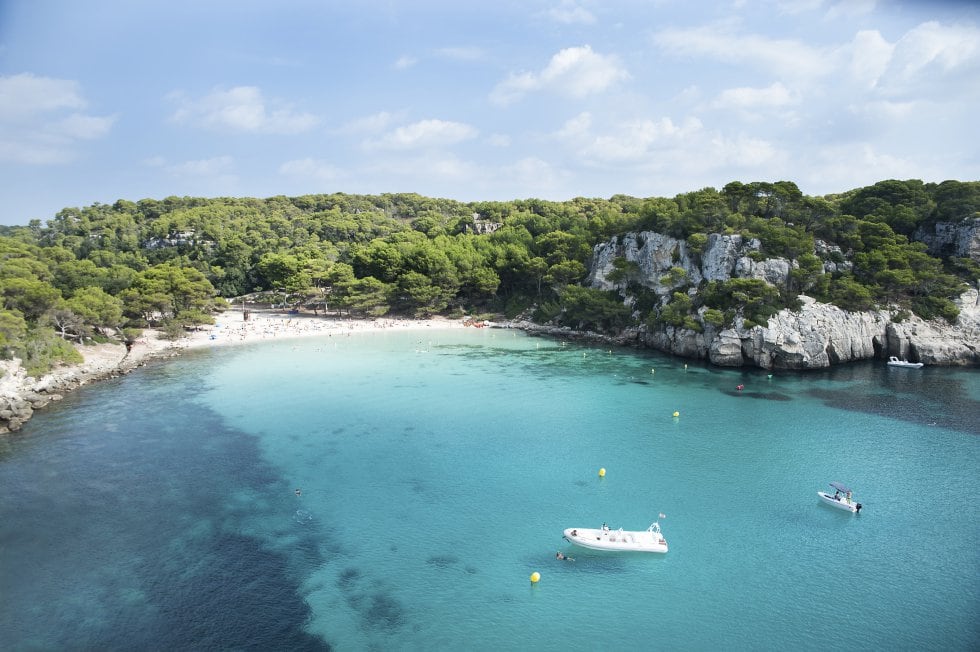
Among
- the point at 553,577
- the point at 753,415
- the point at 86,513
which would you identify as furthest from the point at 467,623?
the point at 753,415

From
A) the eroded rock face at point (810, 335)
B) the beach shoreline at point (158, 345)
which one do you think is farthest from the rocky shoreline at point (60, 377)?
the eroded rock face at point (810, 335)

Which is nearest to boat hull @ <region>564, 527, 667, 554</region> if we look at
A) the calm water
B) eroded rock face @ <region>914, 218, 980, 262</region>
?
the calm water

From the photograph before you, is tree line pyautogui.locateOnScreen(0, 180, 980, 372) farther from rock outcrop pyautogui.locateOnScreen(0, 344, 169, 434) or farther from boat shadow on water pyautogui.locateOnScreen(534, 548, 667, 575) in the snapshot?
boat shadow on water pyautogui.locateOnScreen(534, 548, 667, 575)

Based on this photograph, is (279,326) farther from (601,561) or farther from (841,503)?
(841,503)

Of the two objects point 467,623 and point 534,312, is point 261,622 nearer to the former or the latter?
point 467,623

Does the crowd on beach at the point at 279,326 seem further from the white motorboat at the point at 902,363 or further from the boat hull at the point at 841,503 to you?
the boat hull at the point at 841,503
